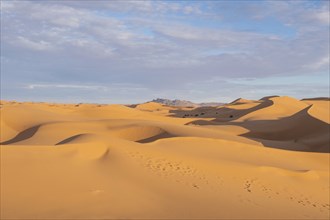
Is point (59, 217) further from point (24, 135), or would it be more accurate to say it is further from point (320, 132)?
point (320, 132)

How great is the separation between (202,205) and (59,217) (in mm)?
2588

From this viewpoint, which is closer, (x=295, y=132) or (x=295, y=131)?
(x=295, y=132)

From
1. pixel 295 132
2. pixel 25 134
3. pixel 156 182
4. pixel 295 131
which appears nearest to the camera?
pixel 156 182

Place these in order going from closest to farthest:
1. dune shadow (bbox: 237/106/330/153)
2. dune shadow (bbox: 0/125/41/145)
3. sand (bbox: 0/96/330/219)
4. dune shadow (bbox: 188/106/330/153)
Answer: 1. sand (bbox: 0/96/330/219)
2. dune shadow (bbox: 0/125/41/145)
3. dune shadow (bbox: 188/106/330/153)
4. dune shadow (bbox: 237/106/330/153)

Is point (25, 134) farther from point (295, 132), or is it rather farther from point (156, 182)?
point (295, 132)

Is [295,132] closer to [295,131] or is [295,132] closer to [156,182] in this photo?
[295,131]

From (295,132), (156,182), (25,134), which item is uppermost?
(295,132)

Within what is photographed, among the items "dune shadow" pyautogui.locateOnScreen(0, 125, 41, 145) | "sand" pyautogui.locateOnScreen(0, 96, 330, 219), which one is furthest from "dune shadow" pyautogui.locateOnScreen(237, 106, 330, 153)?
"dune shadow" pyautogui.locateOnScreen(0, 125, 41, 145)

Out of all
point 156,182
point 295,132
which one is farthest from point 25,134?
point 295,132

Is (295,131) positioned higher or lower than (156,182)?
higher

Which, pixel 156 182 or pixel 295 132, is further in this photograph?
pixel 295 132

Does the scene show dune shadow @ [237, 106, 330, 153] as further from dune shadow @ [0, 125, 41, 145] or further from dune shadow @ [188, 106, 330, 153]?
dune shadow @ [0, 125, 41, 145]

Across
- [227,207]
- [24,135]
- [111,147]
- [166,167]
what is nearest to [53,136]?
[24,135]

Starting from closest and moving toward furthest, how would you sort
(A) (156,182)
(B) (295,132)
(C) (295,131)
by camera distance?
(A) (156,182) → (B) (295,132) → (C) (295,131)
